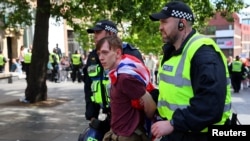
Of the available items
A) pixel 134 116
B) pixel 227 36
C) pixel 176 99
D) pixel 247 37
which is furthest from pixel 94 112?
pixel 247 37

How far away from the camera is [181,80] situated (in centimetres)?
248

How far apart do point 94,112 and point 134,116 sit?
97cm

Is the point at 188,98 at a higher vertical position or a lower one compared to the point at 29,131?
higher

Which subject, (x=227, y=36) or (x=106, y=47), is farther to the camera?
(x=227, y=36)

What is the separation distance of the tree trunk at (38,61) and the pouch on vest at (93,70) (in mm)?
7701

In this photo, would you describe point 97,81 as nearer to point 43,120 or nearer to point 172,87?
point 172,87

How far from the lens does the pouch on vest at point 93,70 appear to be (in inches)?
150

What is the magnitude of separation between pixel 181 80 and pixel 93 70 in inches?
60.3

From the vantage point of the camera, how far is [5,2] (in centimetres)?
1148

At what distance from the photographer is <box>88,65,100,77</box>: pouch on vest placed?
3.82 meters

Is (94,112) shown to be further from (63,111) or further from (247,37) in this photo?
(247,37)

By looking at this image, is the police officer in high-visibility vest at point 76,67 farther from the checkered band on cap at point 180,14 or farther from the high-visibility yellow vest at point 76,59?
the checkered band on cap at point 180,14

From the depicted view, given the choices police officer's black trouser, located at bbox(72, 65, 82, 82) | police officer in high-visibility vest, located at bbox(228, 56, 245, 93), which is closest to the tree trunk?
police officer's black trouser, located at bbox(72, 65, 82, 82)

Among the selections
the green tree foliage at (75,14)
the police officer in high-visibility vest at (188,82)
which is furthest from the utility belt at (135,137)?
the green tree foliage at (75,14)
